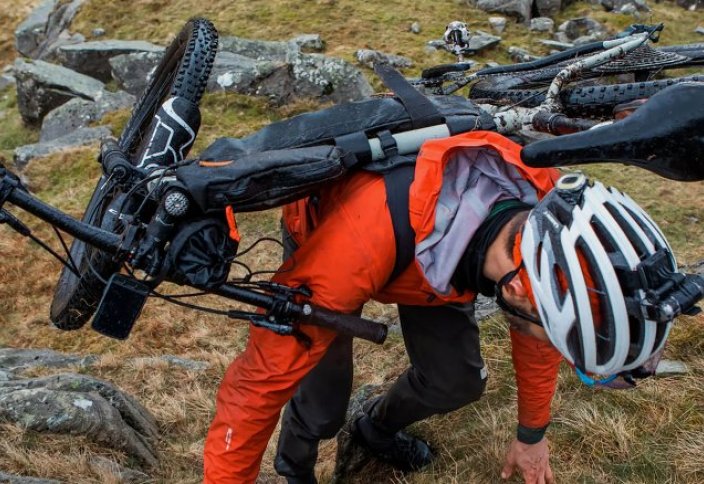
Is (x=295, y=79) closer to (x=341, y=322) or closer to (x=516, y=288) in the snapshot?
(x=341, y=322)

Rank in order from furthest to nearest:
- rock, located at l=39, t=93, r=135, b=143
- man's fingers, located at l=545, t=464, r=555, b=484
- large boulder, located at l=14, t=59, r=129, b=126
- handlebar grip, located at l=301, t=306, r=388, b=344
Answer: large boulder, located at l=14, t=59, r=129, b=126 → rock, located at l=39, t=93, r=135, b=143 → man's fingers, located at l=545, t=464, r=555, b=484 → handlebar grip, located at l=301, t=306, r=388, b=344

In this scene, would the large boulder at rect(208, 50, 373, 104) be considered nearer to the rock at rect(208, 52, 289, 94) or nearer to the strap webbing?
the rock at rect(208, 52, 289, 94)

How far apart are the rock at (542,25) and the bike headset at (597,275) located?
17435mm

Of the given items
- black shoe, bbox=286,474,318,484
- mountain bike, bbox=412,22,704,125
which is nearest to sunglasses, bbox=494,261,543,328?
mountain bike, bbox=412,22,704,125

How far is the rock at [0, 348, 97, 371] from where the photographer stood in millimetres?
6071

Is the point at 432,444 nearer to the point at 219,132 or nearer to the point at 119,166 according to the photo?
the point at 119,166

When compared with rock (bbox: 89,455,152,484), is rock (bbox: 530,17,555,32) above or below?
below

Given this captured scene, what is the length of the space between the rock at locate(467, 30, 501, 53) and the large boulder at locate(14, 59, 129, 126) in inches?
348

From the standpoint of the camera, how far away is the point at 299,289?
3041 millimetres

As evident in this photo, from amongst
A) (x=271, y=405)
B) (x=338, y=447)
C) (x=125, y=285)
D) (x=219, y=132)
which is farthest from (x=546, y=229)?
(x=219, y=132)

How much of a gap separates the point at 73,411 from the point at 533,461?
121 inches

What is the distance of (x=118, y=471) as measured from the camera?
4.17 metres

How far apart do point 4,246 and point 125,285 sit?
7806mm

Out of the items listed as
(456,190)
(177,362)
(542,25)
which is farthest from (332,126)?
(542,25)
